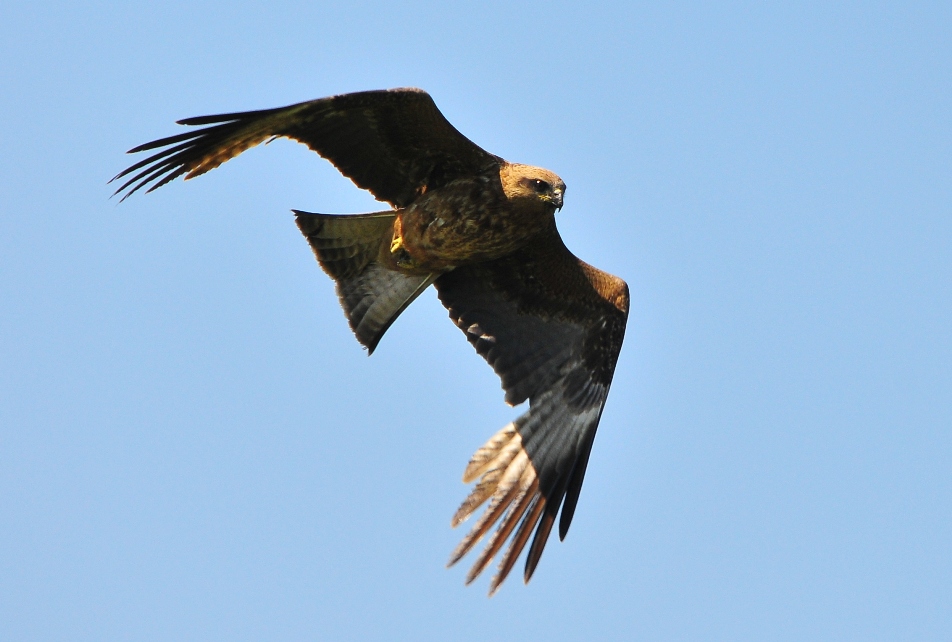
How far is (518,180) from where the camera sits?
9289 millimetres

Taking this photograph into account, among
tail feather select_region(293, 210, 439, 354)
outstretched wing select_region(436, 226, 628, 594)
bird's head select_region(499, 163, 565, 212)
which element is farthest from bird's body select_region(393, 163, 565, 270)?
outstretched wing select_region(436, 226, 628, 594)

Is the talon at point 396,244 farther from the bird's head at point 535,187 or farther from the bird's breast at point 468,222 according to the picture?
the bird's head at point 535,187

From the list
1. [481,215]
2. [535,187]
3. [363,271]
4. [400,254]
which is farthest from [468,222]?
[363,271]

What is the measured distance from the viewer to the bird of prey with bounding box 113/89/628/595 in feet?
29.5

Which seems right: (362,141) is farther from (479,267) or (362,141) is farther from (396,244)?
(479,267)

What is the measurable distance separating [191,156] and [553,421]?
3.58 metres

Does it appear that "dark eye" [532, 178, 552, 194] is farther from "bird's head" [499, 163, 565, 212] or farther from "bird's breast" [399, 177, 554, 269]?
"bird's breast" [399, 177, 554, 269]

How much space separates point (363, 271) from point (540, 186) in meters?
1.71

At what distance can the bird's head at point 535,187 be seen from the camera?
9211 mm

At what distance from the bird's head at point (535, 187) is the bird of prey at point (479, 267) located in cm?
1

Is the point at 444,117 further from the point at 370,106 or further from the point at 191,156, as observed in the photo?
the point at 191,156

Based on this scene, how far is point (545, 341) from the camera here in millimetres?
10688

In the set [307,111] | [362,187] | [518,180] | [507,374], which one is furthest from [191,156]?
[507,374]

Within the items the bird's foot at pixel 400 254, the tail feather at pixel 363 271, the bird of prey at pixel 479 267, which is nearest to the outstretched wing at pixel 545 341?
the bird of prey at pixel 479 267
